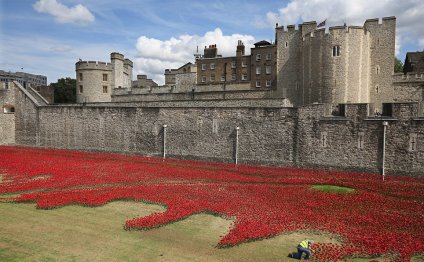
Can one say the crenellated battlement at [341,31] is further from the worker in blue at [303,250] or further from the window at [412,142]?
the worker in blue at [303,250]

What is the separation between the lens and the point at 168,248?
1061 centimetres

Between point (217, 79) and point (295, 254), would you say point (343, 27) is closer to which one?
point (217, 79)

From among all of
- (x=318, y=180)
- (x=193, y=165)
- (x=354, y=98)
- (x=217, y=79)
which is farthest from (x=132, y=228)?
(x=217, y=79)

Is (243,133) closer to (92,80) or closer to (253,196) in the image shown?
(253,196)

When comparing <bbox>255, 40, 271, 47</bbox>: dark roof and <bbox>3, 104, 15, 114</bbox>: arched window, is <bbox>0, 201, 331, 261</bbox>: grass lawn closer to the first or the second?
<bbox>3, 104, 15, 114</bbox>: arched window

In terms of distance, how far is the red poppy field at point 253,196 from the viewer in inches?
452

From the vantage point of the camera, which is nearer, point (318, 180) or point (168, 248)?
point (168, 248)

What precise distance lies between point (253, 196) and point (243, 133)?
11367 mm

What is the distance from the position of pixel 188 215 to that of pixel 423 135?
16611mm

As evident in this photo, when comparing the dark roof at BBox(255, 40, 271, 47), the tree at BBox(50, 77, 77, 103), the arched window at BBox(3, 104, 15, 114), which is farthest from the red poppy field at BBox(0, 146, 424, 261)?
the tree at BBox(50, 77, 77, 103)

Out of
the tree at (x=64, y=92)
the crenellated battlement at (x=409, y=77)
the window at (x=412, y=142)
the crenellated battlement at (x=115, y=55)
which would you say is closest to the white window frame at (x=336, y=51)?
the crenellated battlement at (x=409, y=77)

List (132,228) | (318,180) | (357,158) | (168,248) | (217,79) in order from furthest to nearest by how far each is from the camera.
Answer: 1. (217,79)
2. (357,158)
3. (318,180)
4. (132,228)
5. (168,248)

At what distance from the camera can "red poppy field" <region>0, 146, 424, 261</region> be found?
37.7ft

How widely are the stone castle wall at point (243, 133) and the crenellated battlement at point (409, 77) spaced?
21.4 metres
